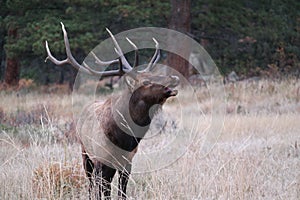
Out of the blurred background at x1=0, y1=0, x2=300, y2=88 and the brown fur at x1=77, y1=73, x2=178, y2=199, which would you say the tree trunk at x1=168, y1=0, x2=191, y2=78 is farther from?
the brown fur at x1=77, y1=73, x2=178, y2=199

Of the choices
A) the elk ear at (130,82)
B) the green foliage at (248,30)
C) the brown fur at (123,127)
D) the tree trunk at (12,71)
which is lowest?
the tree trunk at (12,71)

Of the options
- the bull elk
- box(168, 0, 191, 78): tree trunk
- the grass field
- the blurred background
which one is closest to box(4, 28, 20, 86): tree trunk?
the blurred background

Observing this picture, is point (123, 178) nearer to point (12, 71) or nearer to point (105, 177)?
point (105, 177)

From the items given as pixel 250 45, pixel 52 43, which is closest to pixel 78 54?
pixel 52 43

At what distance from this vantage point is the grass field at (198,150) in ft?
15.1

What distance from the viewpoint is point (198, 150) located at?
6.09 metres

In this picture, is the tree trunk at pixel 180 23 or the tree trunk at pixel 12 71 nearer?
the tree trunk at pixel 180 23

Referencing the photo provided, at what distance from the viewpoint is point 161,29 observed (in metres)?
16.5

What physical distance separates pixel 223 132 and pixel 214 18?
29.5 feet

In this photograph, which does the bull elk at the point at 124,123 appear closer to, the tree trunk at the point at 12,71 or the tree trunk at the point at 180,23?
the tree trunk at the point at 180,23

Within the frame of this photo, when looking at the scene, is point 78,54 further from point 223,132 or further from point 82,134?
point 82,134

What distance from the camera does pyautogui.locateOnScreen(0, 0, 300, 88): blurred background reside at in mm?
14486

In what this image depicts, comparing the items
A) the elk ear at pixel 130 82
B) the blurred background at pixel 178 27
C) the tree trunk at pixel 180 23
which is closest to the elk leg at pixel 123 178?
the elk ear at pixel 130 82

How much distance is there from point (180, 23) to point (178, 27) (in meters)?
0.12
